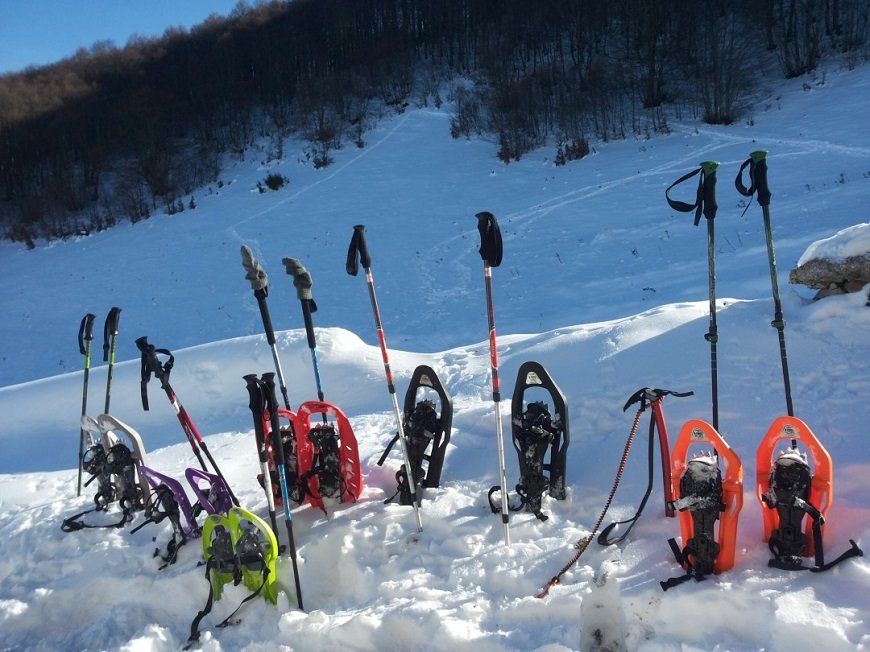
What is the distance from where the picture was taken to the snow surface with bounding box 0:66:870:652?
3197 mm

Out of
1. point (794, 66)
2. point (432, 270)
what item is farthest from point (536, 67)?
point (432, 270)

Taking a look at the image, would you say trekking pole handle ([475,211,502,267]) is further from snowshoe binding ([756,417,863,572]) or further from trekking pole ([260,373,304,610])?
snowshoe binding ([756,417,863,572])

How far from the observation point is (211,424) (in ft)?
21.3

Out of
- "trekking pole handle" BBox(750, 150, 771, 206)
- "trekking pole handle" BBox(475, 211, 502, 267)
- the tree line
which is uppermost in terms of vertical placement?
the tree line

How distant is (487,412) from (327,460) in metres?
1.52

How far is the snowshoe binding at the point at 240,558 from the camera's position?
3646mm

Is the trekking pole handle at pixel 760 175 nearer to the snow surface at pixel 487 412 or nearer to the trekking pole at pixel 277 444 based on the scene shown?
the snow surface at pixel 487 412

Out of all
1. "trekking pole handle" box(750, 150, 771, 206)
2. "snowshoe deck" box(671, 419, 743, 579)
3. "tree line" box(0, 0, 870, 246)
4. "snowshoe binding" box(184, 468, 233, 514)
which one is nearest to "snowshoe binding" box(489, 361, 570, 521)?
"snowshoe deck" box(671, 419, 743, 579)

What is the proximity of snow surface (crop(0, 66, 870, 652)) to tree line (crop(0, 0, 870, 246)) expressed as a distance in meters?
6.29

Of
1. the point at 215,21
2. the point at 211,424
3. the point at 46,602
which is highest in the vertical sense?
the point at 215,21

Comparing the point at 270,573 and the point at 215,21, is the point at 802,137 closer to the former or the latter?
the point at 270,573

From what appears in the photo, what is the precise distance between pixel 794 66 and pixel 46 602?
2331 cm

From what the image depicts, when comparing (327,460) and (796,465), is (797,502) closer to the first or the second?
(796,465)

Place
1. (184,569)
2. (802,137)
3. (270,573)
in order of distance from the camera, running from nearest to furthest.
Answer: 1. (270,573)
2. (184,569)
3. (802,137)
